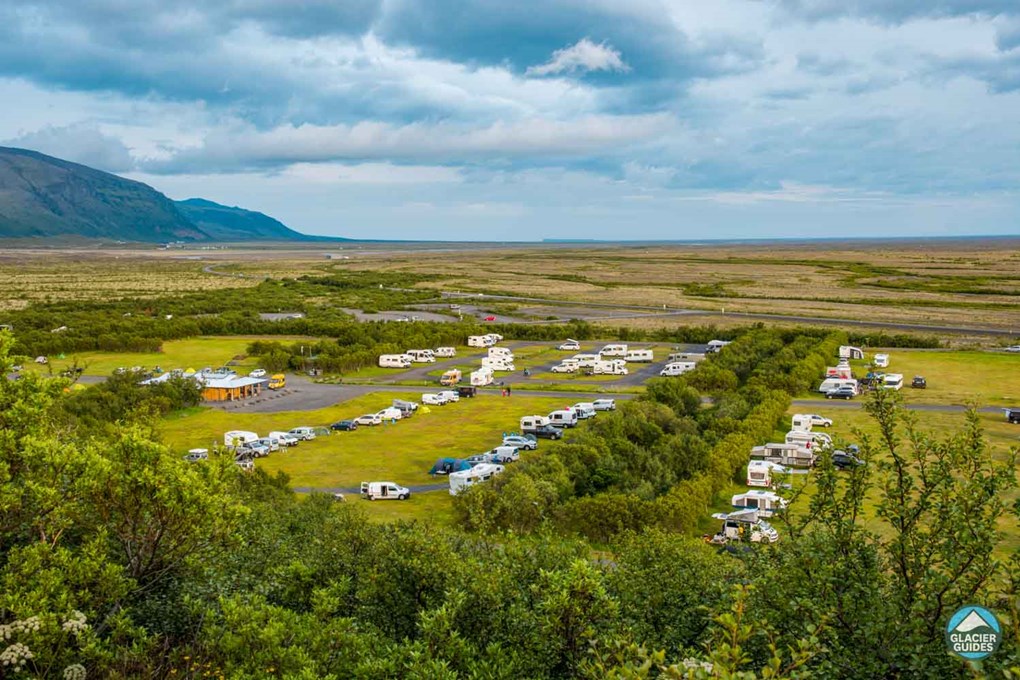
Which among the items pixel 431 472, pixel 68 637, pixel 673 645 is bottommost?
pixel 431 472

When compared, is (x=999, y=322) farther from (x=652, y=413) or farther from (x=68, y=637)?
(x=68, y=637)

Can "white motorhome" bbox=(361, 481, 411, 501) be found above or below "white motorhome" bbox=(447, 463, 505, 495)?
below

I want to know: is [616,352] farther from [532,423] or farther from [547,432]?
[547,432]

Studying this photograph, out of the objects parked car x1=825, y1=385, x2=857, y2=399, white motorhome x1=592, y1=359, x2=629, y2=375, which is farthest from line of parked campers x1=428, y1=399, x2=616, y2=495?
parked car x1=825, y1=385, x2=857, y2=399

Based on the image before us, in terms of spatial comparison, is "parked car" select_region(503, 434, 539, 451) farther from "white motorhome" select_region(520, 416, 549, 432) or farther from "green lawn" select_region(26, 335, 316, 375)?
"green lawn" select_region(26, 335, 316, 375)

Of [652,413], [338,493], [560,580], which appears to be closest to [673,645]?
[560,580]

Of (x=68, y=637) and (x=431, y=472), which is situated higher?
(x=68, y=637)

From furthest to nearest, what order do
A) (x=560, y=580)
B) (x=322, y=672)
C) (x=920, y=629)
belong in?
(x=560, y=580) → (x=322, y=672) → (x=920, y=629)
